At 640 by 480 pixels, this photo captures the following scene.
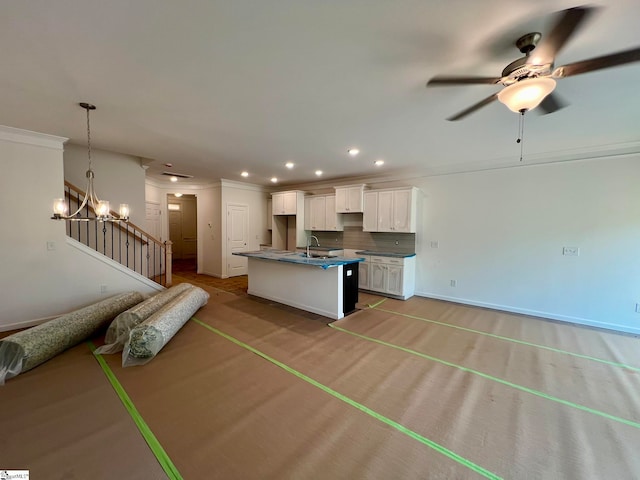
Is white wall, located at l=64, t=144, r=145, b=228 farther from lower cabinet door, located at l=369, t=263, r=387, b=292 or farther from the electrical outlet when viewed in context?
the electrical outlet

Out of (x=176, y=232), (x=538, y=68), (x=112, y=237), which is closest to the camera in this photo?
(x=538, y=68)

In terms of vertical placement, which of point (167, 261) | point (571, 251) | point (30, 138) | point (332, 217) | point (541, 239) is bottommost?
point (167, 261)

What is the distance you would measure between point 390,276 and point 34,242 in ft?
19.9

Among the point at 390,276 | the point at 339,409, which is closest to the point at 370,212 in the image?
the point at 390,276

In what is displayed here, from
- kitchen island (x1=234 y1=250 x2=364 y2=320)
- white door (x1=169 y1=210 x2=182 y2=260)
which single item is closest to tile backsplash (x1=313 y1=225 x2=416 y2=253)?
kitchen island (x1=234 y1=250 x2=364 y2=320)

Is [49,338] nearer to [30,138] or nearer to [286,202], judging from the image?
[30,138]

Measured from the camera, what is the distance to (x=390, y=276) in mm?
5668

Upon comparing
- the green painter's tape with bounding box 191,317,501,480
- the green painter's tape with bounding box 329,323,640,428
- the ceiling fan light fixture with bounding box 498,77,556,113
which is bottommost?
the green painter's tape with bounding box 191,317,501,480

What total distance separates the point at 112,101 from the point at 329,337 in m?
3.76

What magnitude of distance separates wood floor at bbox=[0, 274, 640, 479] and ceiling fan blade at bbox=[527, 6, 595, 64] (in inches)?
104

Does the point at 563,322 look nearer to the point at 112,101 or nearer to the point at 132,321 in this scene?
the point at 132,321

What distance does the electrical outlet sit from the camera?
4.27 metres

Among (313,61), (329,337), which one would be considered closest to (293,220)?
(329,337)

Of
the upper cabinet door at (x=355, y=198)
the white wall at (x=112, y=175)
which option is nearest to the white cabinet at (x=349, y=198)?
the upper cabinet door at (x=355, y=198)
